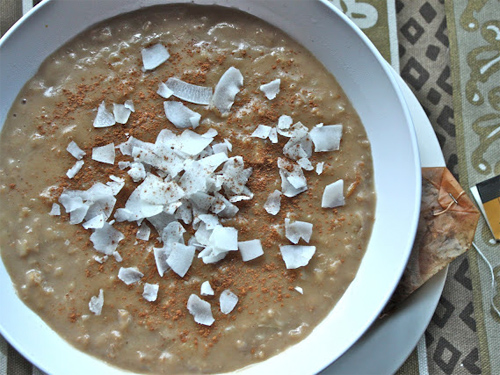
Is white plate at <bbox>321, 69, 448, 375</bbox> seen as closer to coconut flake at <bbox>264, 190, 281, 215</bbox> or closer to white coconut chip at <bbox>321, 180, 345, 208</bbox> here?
white coconut chip at <bbox>321, 180, 345, 208</bbox>

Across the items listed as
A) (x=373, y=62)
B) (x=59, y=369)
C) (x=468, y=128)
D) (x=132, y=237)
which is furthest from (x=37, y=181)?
(x=468, y=128)

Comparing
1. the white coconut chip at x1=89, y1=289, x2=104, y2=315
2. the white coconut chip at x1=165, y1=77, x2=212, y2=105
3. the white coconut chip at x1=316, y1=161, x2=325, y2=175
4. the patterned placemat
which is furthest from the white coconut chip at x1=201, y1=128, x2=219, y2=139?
the patterned placemat

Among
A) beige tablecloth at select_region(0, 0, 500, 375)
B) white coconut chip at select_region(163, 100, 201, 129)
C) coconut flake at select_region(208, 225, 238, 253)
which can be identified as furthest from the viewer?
beige tablecloth at select_region(0, 0, 500, 375)

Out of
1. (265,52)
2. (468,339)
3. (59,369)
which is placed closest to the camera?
(59,369)

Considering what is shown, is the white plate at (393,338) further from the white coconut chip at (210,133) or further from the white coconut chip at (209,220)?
the white coconut chip at (210,133)

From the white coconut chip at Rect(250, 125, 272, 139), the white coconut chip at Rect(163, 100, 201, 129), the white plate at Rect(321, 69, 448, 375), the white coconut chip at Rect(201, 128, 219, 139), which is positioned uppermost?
the white coconut chip at Rect(163, 100, 201, 129)

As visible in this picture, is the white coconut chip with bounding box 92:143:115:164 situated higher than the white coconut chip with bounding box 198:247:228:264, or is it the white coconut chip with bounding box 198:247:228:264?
the white coconut chip with bounding box 92:143:115:164

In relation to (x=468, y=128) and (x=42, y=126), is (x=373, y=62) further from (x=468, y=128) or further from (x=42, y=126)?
(x=42, y=126)
